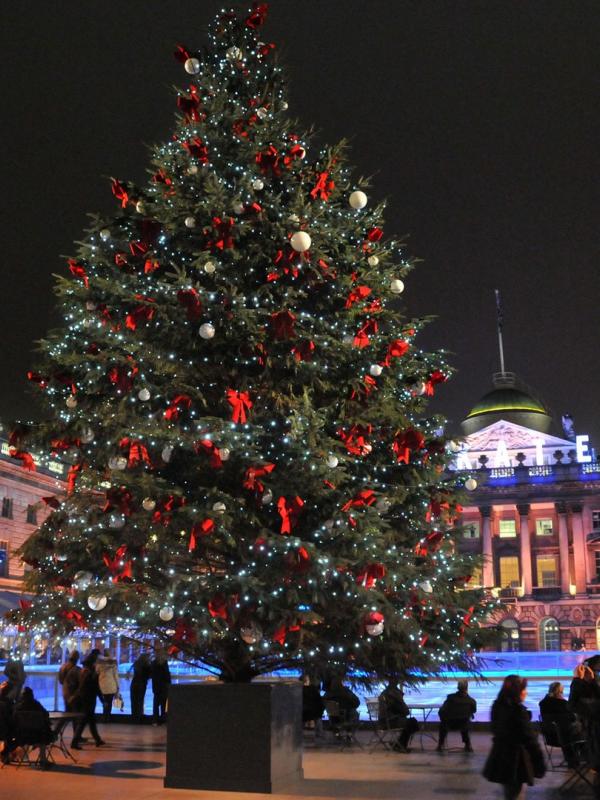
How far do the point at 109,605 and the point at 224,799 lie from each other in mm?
2512

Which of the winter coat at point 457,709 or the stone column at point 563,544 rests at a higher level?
the stone column at point 563,544

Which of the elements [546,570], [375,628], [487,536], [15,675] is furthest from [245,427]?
[546,570]

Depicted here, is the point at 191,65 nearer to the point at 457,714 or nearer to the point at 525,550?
the point at 457,714

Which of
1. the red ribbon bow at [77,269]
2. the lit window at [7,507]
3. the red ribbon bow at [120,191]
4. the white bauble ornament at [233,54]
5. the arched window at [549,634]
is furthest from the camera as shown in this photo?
the arched window at [549,634]

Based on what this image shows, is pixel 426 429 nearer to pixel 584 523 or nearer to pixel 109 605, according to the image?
pixel 109 605

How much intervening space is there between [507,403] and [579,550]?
1778cm

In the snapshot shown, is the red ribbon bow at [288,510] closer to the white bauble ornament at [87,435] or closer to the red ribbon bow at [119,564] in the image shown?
the red ribbon bow at [119,564]

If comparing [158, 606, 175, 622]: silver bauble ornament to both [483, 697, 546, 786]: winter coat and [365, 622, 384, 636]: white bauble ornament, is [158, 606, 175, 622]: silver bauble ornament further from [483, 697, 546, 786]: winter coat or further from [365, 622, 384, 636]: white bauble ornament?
[483, 697, 546, 786]: winter coat

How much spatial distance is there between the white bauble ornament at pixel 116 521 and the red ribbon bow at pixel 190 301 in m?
2.57

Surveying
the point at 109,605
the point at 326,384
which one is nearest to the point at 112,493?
the point at 109,605

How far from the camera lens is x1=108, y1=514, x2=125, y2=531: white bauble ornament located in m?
11.3

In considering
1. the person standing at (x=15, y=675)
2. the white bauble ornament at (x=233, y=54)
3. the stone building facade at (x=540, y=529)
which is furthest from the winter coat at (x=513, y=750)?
the stone building facade at (x=540, y=529)

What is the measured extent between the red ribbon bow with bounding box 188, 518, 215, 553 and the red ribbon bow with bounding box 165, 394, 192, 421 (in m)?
1.49

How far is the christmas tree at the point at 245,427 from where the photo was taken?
432 inches
